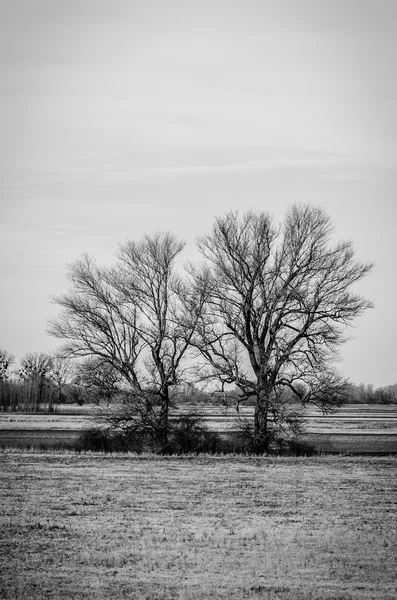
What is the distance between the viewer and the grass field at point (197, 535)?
995cm

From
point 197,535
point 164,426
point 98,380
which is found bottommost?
point 197,535

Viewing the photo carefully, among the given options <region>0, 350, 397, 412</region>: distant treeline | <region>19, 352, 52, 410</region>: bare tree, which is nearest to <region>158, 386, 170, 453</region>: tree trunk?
<region>0, 350, 397, 412</region>: distant treeline

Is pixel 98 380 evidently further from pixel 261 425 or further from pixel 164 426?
pixel 261 425

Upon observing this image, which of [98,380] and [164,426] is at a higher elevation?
[98,380]

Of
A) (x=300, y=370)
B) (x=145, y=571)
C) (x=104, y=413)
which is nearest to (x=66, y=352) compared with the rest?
(x=104, y=413)

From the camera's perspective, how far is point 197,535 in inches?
526

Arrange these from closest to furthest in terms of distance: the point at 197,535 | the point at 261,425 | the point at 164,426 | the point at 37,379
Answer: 1. the point at 197,535
2. the point at 261,425
3. the point at 164,426
4. the point at 37,379

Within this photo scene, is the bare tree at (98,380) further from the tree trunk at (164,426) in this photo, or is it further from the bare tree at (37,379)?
the bare tree at (37,379)

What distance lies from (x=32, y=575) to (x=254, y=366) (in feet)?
79.2

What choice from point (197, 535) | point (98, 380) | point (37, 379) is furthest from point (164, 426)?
point (37, 379)

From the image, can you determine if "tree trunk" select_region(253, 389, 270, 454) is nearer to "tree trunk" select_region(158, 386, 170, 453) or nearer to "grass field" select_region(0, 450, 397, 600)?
"tree trunk" select_region(158, 386, 170, 453)

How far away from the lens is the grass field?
995cm

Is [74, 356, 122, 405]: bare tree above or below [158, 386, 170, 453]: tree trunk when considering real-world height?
above

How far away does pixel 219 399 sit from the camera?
33844 millimetres
